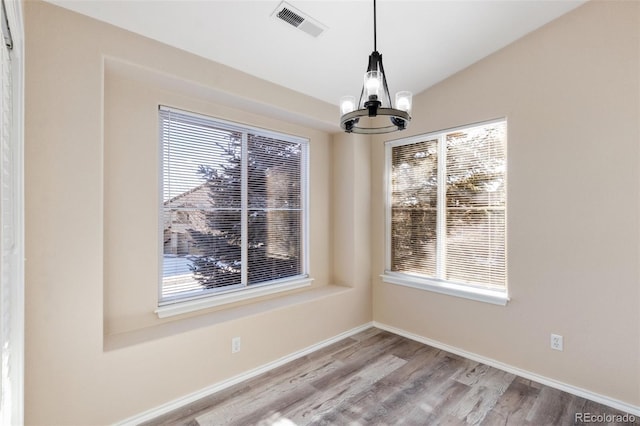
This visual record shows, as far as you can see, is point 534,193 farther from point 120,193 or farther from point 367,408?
point 120,193

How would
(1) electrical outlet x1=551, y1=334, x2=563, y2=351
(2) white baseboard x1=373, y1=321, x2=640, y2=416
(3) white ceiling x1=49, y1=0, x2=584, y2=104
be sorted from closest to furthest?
1. (3) white ceiling x1=49, y1=0, x2=584, y2=104
2. (2) white baseboard x1=373, y1=321, x2=640, y2=416
3. (1) electrical outlet x1=551, y1=334, x2=563, y2=351

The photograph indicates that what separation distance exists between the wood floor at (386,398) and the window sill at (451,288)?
0.65 metres

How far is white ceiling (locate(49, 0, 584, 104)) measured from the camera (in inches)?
85.8

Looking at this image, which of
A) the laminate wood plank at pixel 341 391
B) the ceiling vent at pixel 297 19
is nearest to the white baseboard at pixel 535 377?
the laminate wood plank at pixel 341 391

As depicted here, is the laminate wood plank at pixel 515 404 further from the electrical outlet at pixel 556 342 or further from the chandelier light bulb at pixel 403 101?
the chandelier light bulb at pixel 403 101

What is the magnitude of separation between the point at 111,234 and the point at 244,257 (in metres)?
1.20

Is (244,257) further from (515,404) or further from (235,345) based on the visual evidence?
(515,404)

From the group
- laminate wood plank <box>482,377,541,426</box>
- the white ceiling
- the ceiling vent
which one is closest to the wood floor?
laminate wood plank <box>482,377,541,426</box>

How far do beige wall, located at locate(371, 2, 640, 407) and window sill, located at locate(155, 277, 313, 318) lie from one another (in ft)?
6.13

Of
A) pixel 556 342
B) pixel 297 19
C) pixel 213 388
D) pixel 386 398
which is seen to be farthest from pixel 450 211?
pixel 213 388

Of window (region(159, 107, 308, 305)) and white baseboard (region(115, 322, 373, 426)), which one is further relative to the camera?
window (region(159, 107, 308, 305))

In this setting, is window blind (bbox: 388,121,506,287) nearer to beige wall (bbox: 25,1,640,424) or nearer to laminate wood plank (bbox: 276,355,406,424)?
beige wall (bbox: 25,1,640,424)

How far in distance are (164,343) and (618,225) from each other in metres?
3.54

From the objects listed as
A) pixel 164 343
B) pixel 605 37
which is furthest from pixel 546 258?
pixel 164 343
